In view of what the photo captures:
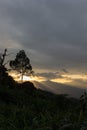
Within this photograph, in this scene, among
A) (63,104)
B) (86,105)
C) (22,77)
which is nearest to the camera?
→ (86,105)

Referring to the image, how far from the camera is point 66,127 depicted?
7.73 metres

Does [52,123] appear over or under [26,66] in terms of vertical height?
under

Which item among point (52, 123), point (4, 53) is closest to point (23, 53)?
point (4, 53)

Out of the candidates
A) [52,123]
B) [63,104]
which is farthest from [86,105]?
[63,104]

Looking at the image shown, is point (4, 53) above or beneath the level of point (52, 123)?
above

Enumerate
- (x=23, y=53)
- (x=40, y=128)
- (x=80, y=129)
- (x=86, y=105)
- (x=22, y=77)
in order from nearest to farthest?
(x=80, y=129)
(x=40, y=128)
(x=86, y=105)
(x=23, y=53)
(x=22, y=77)

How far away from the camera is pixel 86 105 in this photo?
372 inches

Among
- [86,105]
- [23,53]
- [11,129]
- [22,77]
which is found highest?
[23,53]

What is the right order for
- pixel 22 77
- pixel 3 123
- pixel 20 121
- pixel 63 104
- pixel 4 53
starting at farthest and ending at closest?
1. pixel 22 77
2. pixel 4 53
3. pixel 63 104
4. pixel 20 121
5. pixel 3 123

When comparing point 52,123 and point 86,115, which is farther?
point 86,115

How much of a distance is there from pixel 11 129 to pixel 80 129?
325 cm

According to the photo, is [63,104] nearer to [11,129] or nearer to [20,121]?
[20,121]

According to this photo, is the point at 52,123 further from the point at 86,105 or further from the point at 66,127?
the point at 86,105

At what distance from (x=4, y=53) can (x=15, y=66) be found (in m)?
23.2
